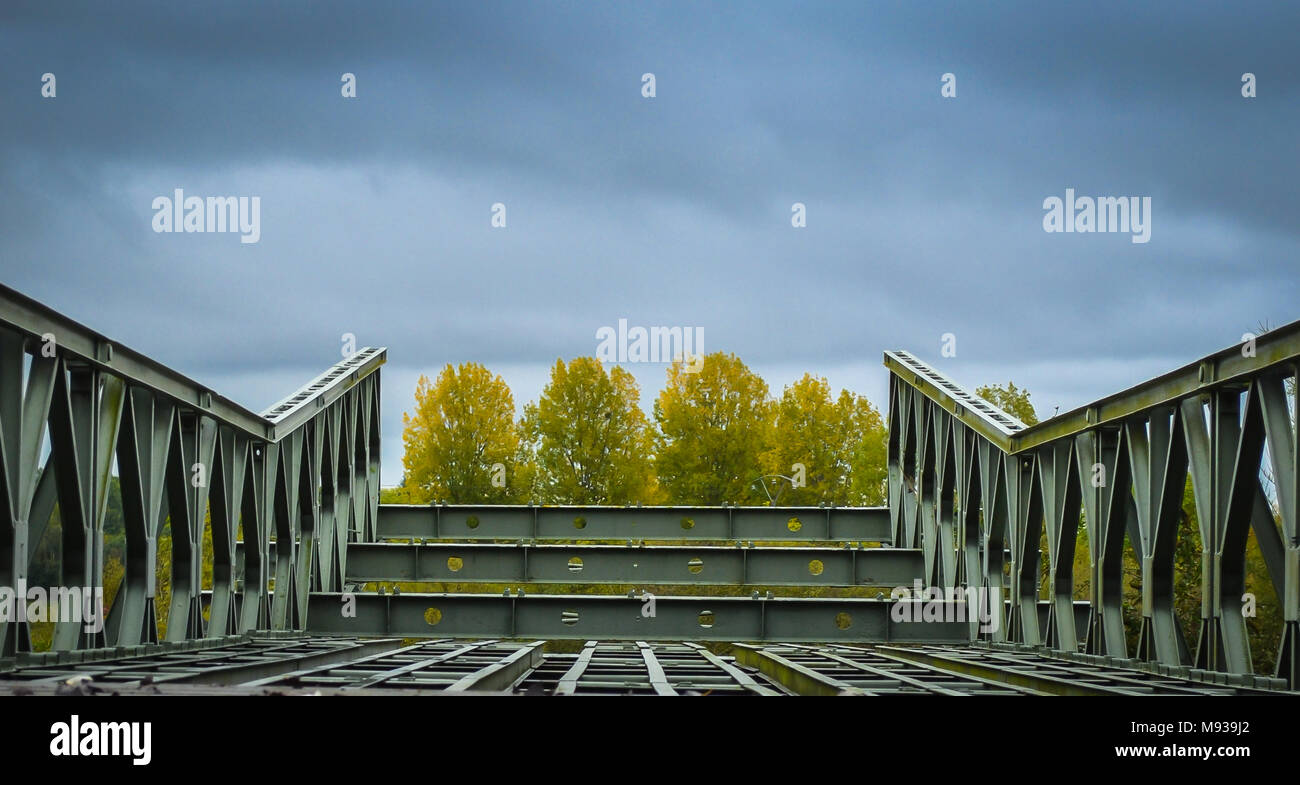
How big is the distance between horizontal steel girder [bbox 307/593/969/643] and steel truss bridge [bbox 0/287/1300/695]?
0.06 metres

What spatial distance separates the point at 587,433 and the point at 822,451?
14.5m

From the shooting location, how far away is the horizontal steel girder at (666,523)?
31789 millimetres

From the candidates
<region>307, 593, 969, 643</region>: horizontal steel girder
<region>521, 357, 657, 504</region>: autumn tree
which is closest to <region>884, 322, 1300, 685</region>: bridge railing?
<region>307, 593, 969, 643</region>: horizontal steel girder

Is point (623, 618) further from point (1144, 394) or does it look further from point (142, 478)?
point (1144, 394)

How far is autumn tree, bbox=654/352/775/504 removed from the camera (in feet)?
221

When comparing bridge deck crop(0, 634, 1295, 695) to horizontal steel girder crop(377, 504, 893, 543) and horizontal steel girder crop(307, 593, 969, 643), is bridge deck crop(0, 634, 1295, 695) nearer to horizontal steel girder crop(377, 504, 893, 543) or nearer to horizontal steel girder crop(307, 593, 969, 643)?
horizontal steel girder crop(307, 593, 969, 643)

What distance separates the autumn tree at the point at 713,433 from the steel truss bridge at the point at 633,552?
34.2m

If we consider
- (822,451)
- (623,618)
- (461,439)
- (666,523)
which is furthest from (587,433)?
(623,618)

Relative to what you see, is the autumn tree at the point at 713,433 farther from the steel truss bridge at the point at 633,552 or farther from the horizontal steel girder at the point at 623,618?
the horizontal steel girder at the point at 623,618

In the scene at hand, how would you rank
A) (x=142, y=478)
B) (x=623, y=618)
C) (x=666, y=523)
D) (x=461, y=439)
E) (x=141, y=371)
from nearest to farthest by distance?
(x=141, y=371), (x=142, y=478), (x=623, y=618), (x=666, y=523), (x=461, y=439)

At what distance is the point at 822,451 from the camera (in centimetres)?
7231
